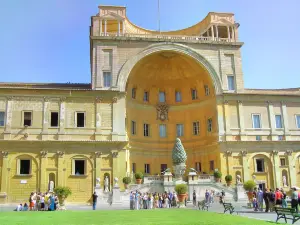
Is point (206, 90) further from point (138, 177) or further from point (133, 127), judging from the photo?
point (138, 177)

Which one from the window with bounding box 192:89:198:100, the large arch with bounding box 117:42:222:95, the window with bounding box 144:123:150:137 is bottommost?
the window with bounding box 144:123:150:137

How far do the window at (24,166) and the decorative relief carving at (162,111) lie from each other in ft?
55.0

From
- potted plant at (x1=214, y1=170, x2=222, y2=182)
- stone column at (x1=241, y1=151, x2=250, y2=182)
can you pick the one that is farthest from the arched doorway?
potted plant at (x1=214, y1=170, x2=222, y2=182)

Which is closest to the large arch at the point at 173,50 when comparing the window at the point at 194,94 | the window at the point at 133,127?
the window at the point at 194,94

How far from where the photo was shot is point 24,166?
3488 centimetres

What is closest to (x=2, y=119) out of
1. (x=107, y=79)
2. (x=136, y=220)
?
(x=107, y=79)

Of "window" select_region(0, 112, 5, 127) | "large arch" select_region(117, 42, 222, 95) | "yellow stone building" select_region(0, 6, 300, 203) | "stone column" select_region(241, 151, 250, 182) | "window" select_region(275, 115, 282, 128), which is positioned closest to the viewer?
"yellow stone building" select_region(0, 6, 300, 203)

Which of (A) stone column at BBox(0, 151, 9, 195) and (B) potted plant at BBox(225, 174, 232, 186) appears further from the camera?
(B) potted plant at BBox(225, 174, 232, 186)

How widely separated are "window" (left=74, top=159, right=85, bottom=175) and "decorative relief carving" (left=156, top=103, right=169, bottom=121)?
40.8 ft

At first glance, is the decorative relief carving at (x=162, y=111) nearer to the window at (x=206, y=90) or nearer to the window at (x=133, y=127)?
the window at (x=133, y=127)

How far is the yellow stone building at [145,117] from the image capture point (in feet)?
115

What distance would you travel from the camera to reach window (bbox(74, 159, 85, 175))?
3562 centimetres

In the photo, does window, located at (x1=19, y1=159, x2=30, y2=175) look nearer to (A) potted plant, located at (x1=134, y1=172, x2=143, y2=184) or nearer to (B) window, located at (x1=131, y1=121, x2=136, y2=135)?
(A) potted plant, located at (x1=134, y1=172, x2=143, y2=184)

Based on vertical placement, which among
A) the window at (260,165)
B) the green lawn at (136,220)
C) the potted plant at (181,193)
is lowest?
the green lawn at (136,220)
